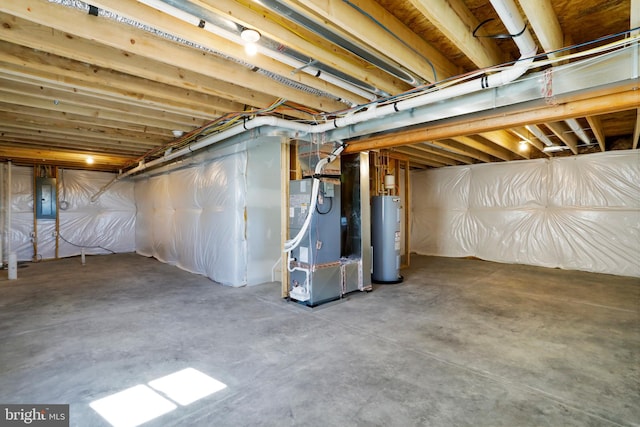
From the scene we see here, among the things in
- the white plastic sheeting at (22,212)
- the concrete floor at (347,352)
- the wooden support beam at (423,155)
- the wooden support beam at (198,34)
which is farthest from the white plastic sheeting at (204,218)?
the wooden support beam at (423,155)

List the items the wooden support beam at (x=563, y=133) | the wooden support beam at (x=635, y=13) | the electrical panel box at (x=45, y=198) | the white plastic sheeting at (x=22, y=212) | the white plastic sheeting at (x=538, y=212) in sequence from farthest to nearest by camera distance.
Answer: the electrical panel box at (x=45, y=198), the white plastic sheeting at (x=22, y=212), the white plastic sheeting at (x=538, y=212), the wooden support beam at (x=563, y=133), the wooden support beam at (x=635, y=13)

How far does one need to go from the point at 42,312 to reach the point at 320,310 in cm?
302

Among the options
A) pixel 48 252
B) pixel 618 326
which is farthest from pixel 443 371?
pixel 48 252

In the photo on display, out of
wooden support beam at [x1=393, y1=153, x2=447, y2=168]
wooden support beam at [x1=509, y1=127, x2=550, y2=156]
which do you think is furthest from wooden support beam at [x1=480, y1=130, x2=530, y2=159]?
wooden support beam at [x1=393, y1=153, x2=447, y2=168]

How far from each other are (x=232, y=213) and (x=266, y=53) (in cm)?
282

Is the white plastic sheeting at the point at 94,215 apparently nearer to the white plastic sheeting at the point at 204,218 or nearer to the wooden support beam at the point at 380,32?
the white plastic sheeting at the point at 204,218

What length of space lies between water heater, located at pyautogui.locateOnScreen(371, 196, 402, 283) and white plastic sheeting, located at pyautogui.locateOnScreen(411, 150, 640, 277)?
311cm

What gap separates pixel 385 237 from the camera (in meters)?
4.66

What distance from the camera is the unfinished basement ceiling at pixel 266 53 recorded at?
1.80 meters

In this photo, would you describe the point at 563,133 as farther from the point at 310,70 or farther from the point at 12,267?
the point at 12,267

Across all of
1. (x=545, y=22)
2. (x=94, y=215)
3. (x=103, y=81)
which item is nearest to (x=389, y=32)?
(x=545, y=22)

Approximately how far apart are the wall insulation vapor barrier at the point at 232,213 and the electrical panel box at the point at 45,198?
11.9ft

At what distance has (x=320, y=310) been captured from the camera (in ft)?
11.5

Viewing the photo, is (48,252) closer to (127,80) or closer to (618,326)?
(127,80)
